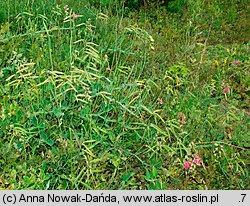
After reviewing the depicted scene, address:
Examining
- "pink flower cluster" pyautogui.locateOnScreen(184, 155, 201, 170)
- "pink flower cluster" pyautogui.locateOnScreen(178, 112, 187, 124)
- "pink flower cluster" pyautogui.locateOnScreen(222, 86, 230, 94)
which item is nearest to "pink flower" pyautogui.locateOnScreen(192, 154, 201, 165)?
"pink flower cluster" pyautogui.locateOnScreen(184, 155, 201, 170)

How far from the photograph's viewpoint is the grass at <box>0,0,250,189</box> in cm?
304

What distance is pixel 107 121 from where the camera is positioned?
10.7ft

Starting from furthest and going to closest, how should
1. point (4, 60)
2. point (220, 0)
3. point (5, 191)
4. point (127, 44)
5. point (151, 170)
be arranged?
point (220, 0) → point (127, 44) → point (4, 60) → point (151, 170) → point (5, 191)

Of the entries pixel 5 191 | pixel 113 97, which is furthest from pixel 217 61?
pixel 5 191

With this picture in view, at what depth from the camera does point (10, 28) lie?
4172 millimetres

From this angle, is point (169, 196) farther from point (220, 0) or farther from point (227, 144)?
point (220, 0)

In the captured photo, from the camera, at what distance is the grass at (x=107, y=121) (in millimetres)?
3043

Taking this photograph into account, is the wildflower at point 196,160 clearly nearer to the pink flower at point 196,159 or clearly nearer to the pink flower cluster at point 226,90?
the pink flower at point 196,159

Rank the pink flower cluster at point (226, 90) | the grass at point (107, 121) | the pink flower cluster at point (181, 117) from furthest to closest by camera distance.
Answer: the pink flower cluster at point (226, 90)
the pink flower cluster at point (181, 117)
the grass at point (107, 121)

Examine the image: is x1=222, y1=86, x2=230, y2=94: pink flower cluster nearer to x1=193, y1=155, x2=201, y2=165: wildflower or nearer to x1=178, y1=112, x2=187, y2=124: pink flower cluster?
x1=178, y1=112, x2=187, y2=124: pink flower cluster

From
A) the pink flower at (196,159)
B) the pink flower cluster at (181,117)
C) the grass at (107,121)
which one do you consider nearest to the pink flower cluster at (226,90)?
the grass at (107,121)

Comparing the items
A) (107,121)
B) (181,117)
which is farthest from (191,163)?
(107,121)

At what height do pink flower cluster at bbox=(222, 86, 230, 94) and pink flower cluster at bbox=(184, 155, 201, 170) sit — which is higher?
pink flower cluster at bbox=(222, 86, 230, 94)

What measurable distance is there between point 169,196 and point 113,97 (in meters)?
0.89
